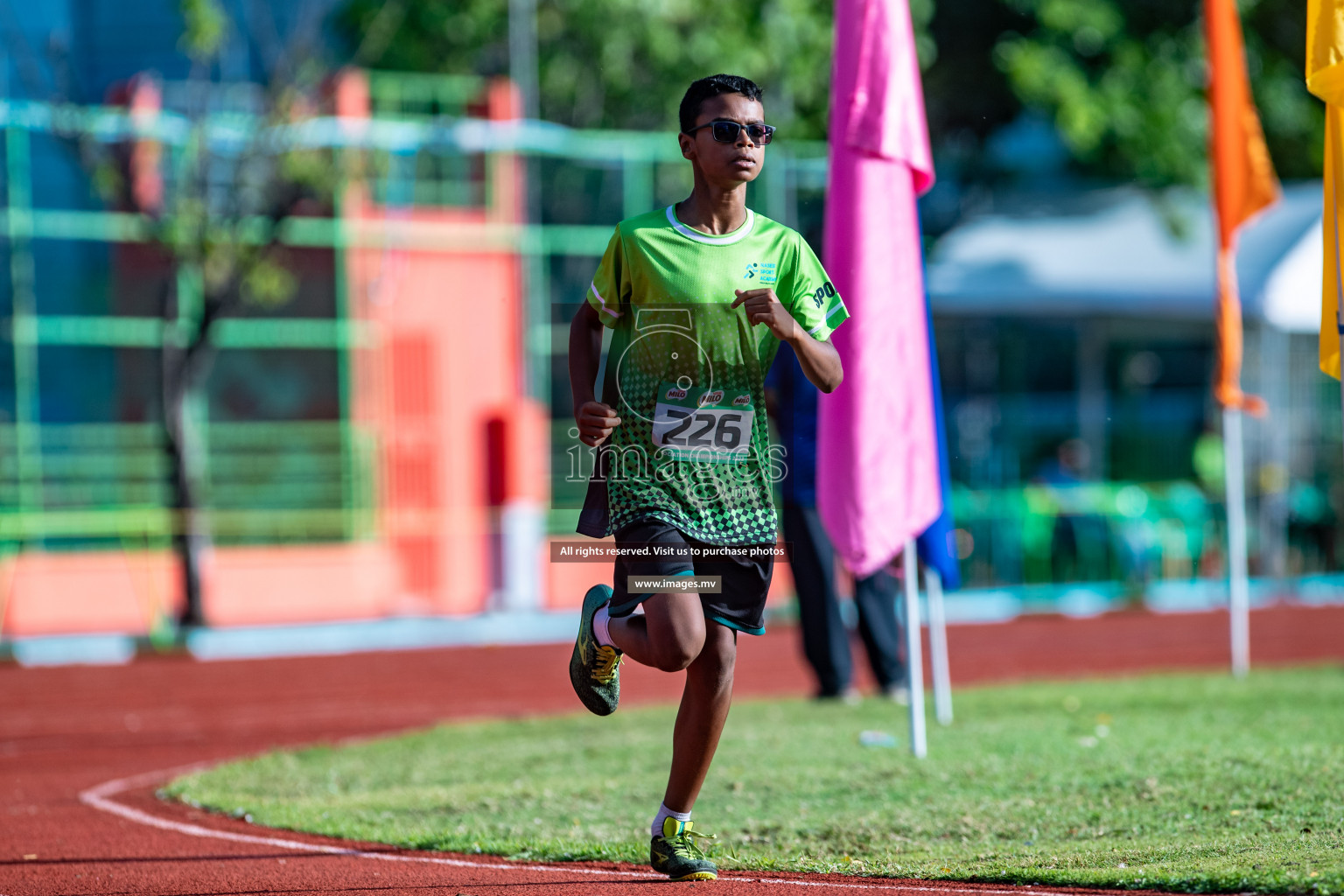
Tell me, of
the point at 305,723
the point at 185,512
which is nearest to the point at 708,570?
the point at 305,723

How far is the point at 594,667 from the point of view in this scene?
520 cm

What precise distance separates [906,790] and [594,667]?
2.12 meters

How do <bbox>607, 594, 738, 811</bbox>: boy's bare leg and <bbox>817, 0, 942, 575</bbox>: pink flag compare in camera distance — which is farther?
<bbox>817, 0, 942, 575</bbox>: pink flag

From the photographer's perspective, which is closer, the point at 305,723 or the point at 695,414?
the point at 695,414

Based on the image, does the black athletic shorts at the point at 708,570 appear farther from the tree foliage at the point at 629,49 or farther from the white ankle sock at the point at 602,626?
the tree foliage at the point at 629,49

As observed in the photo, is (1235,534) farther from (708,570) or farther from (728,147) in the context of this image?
(728,147)

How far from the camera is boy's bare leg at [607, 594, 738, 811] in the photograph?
4902 millimetres

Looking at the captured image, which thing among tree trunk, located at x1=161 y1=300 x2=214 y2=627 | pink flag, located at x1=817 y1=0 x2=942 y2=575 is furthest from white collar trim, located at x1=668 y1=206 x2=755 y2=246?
tree trunk, located at x1=161 y1=300 x2=214 y2=627

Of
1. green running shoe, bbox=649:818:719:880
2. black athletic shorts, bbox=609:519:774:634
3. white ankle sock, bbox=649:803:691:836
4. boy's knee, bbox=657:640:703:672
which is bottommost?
green running shoe, bbox=649:818:719:880

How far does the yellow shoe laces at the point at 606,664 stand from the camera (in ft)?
17.0

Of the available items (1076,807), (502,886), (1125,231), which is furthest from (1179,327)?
(502,886)

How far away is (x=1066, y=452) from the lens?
20.2 m

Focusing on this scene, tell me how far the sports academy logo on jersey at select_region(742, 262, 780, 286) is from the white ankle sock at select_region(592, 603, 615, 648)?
105 centimetres

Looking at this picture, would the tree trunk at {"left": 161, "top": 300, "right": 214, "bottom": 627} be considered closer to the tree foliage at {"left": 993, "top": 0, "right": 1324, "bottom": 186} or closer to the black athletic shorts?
the tree foliage at {"left": 993, "top": 0, "right": 1324, "bottom": 186}
